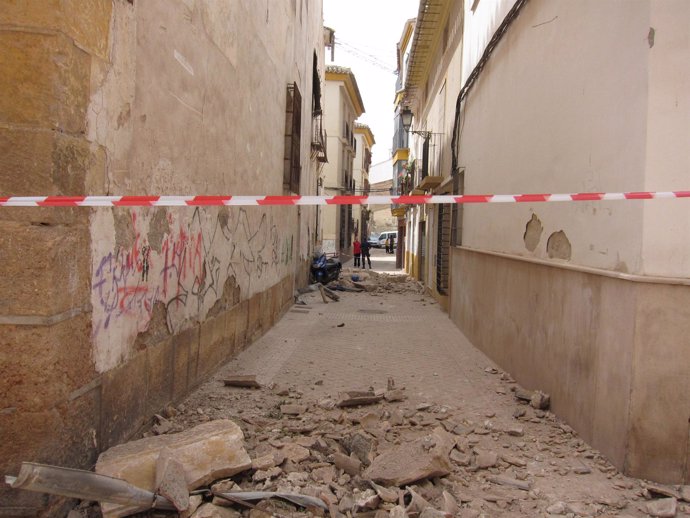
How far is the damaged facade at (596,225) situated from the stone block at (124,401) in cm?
342

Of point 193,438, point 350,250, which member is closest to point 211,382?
point 193,438

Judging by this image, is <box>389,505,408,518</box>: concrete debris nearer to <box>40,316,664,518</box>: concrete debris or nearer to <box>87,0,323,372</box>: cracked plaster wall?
<box>40,316,664,518</box>: concrete debris

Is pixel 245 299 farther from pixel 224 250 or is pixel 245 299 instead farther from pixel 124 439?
pixel 124 439

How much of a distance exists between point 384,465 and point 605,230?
2.38 meters

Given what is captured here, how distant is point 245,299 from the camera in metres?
Result: 7.71

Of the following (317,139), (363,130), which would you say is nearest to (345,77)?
(317,139)

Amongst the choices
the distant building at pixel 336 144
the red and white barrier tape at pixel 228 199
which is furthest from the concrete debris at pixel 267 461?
the distant building at pixel 336 144

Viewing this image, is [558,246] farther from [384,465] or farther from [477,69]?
[477,69]

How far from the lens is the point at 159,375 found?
457 cm

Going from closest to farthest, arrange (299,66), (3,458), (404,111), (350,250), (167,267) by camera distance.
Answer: (3,458) < (167,267) < (299,66) < (404,111) < (350,250)

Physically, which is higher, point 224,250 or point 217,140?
point 217,140

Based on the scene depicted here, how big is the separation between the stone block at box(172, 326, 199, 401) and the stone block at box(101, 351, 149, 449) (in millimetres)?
693

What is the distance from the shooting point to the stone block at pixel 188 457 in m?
3.22

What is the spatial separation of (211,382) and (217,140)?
8.56ft
